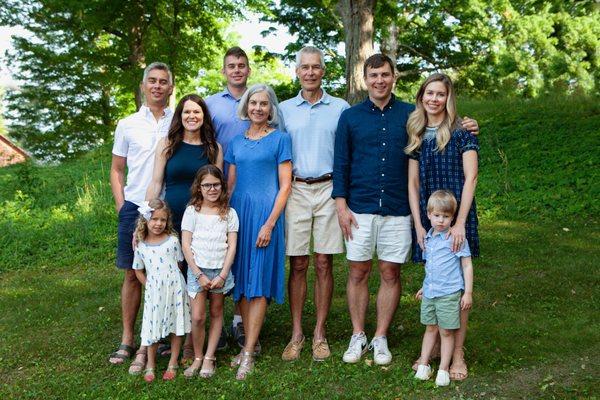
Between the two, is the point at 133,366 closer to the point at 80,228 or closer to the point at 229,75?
the point at 229,75

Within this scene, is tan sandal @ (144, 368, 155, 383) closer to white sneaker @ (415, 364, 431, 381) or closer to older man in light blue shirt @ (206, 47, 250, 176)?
older man in light blue shirt @ (206, 47, 250, 176)

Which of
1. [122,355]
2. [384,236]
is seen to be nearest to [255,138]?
[384,236]

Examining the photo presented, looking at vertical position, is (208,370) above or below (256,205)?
below

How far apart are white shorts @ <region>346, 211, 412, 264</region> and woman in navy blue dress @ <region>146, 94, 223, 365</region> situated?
3.86 feet

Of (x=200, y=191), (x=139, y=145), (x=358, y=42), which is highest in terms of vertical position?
(x=358, y=42)

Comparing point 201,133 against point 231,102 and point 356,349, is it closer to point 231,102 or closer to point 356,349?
point 231,102

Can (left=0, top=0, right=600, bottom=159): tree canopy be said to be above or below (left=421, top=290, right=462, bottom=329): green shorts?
above

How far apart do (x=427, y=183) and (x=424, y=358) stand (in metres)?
1.21

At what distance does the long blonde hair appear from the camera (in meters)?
4.22

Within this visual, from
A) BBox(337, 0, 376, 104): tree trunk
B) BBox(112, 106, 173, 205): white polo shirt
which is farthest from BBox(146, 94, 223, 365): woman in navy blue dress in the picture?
BBox(337, 0, 376, 104): tree trunk

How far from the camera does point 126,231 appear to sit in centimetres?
473

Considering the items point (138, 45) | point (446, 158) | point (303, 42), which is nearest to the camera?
point (446, 158)

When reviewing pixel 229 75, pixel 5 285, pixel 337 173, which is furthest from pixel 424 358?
pixel 5 285

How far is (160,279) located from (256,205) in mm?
861
